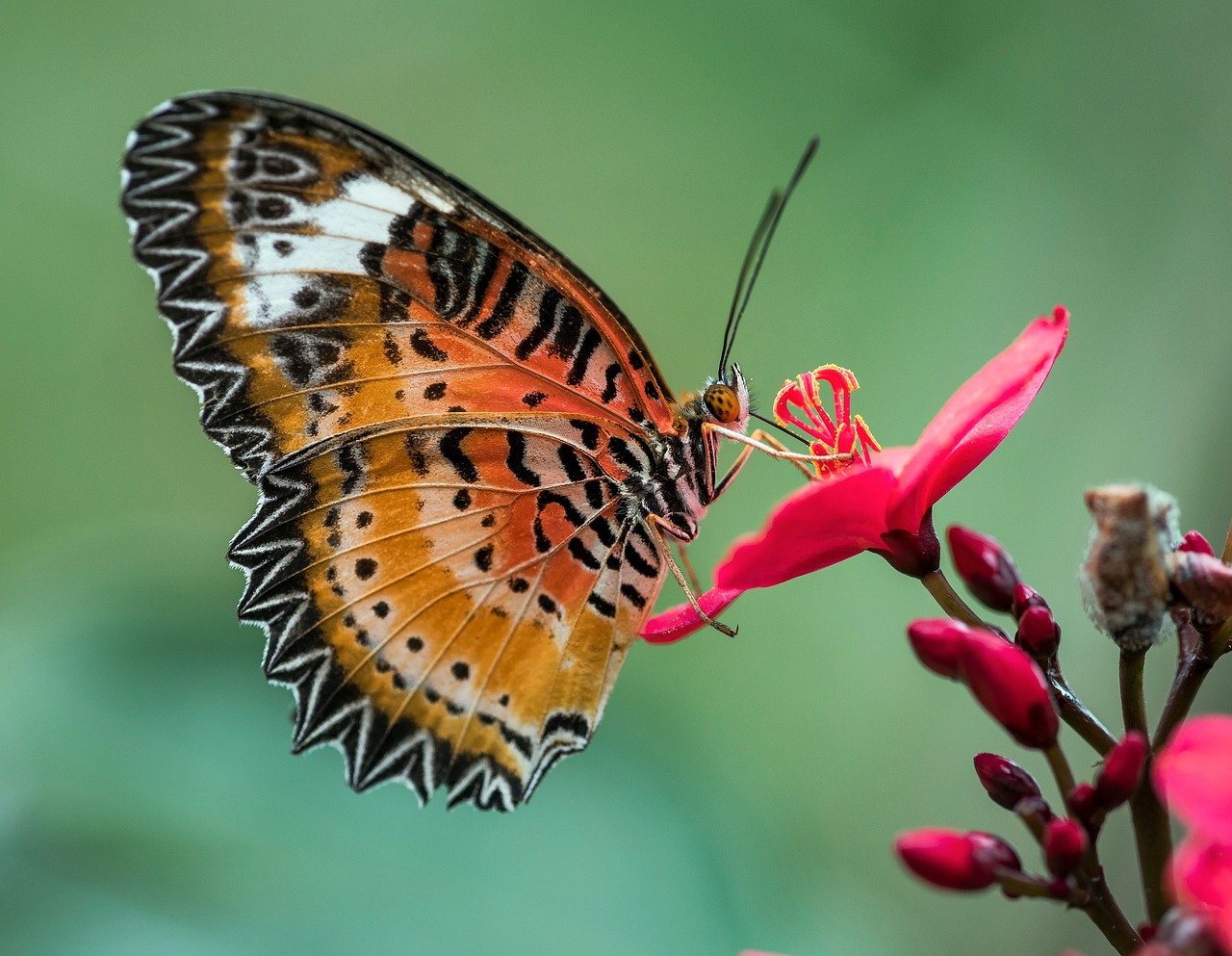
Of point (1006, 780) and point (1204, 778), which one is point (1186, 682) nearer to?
point (1006, 780)

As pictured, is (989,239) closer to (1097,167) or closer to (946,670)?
(1097,167)

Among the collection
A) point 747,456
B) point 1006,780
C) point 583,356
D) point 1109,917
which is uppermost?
point 583,356

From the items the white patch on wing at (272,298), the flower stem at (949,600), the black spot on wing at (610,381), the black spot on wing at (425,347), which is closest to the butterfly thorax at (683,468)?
the black spot on wing at (610,381)

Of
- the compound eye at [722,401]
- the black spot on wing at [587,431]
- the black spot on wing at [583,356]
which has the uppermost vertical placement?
the black spot on wing at [583,356]

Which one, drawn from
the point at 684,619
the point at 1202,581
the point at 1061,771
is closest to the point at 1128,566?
the point at 1202,581

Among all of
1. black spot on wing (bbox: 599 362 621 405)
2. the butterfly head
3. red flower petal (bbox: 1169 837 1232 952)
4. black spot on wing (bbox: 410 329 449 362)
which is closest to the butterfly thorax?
the butterfly head

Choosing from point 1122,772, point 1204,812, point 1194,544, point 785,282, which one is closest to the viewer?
point 1204,812

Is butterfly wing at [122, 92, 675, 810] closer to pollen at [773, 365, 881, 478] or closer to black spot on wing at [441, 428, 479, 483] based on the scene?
black spot on wing at [441, 428, 479, 483]

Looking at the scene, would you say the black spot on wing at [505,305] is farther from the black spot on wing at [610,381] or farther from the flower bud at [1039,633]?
the flower bud at [1039,633]
